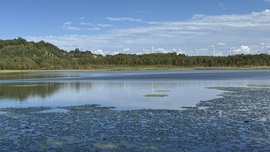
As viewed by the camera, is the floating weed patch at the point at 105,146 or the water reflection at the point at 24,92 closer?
the floating weed patch at the point at 105,146

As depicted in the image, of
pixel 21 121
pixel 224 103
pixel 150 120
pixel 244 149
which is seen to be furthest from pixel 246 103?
pixel 21 121

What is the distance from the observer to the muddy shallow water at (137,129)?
1431 cm

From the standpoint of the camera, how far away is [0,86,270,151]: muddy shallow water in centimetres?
1431

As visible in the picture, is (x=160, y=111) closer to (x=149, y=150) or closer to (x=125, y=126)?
(x=125, y=126)

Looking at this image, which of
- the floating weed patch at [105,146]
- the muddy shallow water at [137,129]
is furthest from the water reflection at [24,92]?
the floating weed patch at [105,146]

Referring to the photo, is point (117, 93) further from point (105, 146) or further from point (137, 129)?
point (105, 146)

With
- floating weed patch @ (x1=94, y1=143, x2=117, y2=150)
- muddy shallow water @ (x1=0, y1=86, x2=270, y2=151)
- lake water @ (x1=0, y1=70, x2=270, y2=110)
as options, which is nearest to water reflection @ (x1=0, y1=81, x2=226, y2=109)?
lake water @ (x1=0, y1=70, x2=270, y2=110)

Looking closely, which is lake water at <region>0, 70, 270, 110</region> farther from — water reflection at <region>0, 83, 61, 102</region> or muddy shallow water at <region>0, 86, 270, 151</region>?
muddy shallow water at <region>0, 86, 270, 151</region>

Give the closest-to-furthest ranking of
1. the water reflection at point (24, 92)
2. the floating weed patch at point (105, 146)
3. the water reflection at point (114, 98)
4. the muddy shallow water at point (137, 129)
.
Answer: the floating weed patch at point (105, 146), the muddy shallow water at point (137, 129), the water reflection at point (114, 98), the water reflection at point (24, 92)

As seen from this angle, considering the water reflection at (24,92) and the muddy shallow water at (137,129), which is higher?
the muddy shallow water at (137,129)

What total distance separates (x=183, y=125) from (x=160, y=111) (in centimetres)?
564

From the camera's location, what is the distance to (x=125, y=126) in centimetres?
1866

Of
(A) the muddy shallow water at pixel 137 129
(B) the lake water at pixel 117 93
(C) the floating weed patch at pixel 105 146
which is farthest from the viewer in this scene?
(B) the lake water at pixel 117 93

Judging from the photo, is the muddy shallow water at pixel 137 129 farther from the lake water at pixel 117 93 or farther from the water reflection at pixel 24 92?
the water reflection at pixel 24 92
